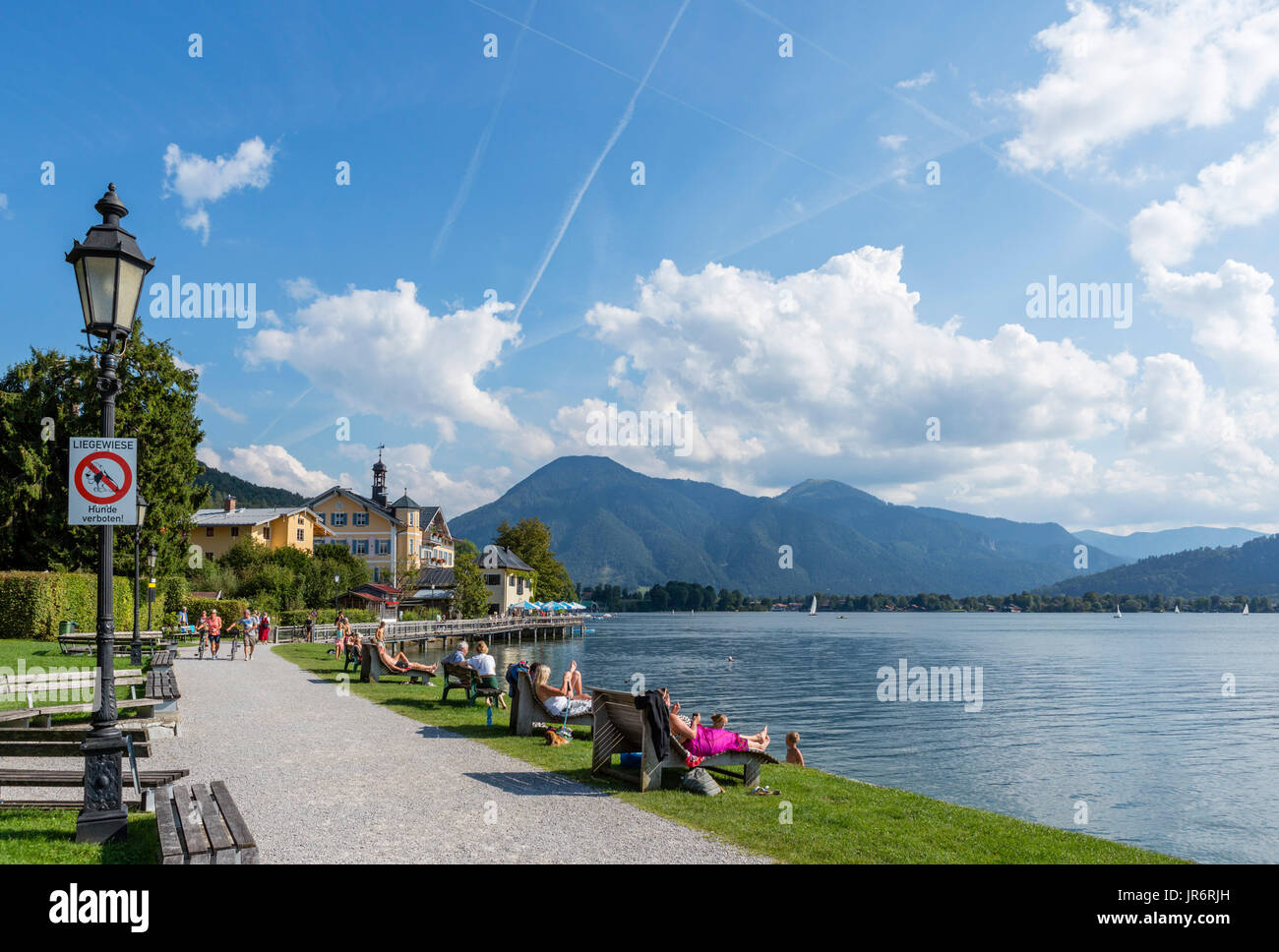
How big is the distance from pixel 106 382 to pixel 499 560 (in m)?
89.7

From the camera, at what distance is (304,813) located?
26.3 ft

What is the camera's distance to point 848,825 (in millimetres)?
8148

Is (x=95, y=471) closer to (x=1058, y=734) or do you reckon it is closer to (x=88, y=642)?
(x=88, y=642)

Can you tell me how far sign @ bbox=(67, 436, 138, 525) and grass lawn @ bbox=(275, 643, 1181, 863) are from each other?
18.2ft

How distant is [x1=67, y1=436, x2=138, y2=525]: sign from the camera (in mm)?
6863

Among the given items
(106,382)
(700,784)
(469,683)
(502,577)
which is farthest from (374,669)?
(502,577)

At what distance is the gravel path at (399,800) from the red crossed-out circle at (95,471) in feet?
10.1

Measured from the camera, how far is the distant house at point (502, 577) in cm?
9444

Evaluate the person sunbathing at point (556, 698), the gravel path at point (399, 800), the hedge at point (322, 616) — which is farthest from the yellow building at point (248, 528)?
the person sunbathing at point (556, 698)

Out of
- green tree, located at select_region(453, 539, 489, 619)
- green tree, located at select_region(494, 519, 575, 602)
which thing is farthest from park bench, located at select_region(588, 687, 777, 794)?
green tree, located at select_region(494, 519, 575, 602)

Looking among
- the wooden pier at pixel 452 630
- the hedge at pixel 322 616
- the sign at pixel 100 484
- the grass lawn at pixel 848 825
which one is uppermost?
the sign at pixel 100 484

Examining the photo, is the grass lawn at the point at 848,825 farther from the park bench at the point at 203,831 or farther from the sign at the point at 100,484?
the sign at the point at 100,484
